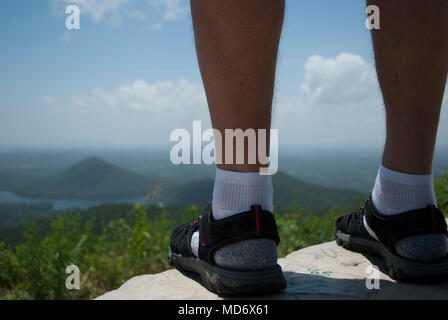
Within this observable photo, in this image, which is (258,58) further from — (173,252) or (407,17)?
(173,252)

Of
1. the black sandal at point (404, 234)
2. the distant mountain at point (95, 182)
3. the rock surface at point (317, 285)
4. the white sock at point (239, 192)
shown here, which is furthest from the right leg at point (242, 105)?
the distant mountain at point (95, 182)

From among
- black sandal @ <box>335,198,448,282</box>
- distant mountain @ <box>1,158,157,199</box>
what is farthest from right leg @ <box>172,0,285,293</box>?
distant mountain @ <box>1,158,157,199</box>

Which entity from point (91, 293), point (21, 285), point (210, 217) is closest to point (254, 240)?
point (210, 217)

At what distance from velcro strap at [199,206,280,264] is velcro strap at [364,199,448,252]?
0.47m

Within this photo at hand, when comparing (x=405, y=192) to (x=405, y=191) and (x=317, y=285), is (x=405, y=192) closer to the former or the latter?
(x=405, y=191)

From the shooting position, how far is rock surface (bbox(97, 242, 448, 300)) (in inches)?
42.1

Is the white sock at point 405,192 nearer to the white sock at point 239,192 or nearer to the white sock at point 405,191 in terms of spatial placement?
the white sock at point 405,191

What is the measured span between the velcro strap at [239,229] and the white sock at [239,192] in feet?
0.08

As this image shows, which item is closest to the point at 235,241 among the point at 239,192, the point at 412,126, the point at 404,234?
the point at 239,192

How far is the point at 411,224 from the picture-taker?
120 cm

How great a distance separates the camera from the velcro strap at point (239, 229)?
1087 millimetres

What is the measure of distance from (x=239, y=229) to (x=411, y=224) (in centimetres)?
65

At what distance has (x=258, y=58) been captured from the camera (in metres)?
1.05

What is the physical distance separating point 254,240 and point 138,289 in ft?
1.67
